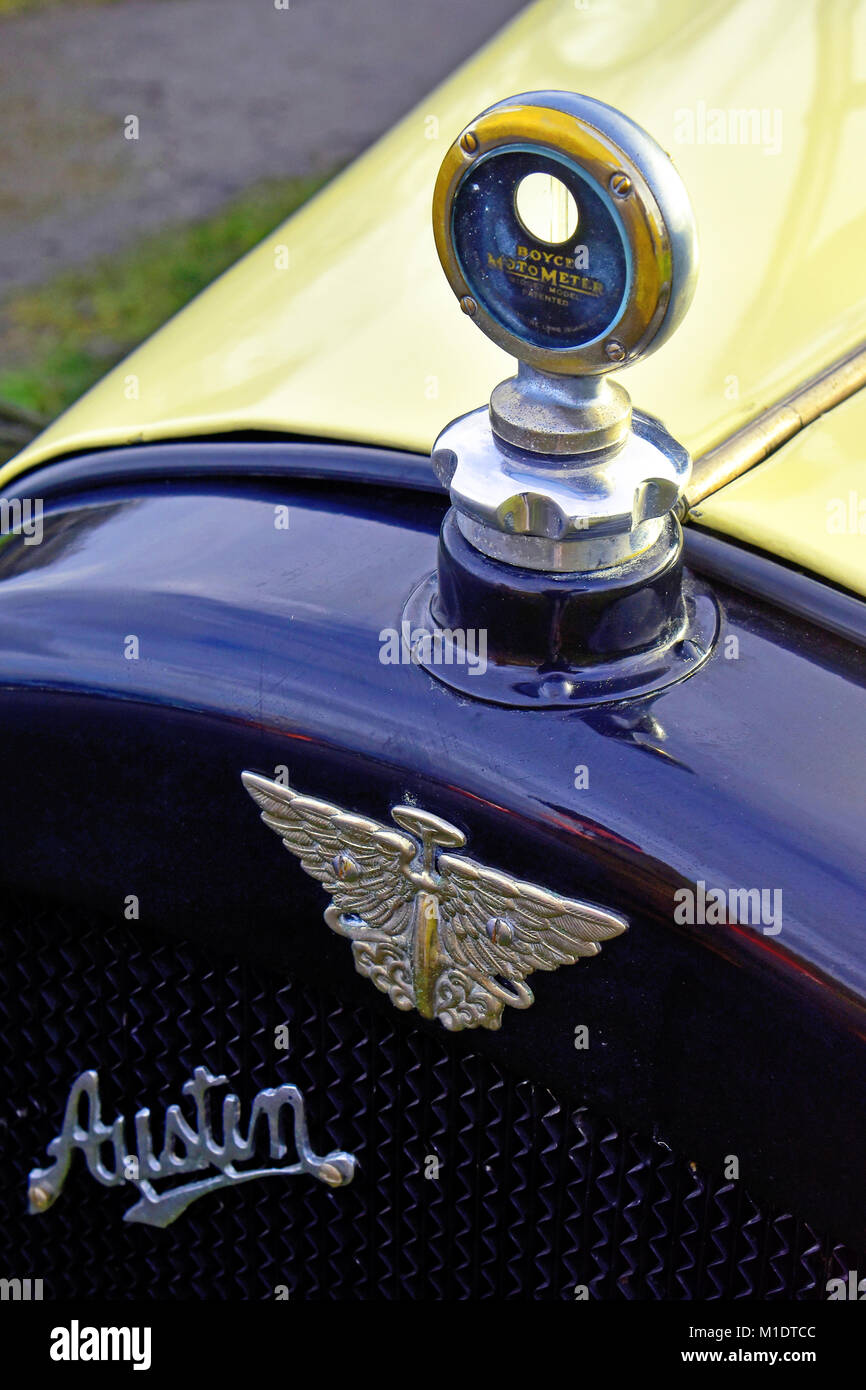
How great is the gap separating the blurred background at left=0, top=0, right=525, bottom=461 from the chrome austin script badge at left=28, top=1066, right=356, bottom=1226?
2.90 m

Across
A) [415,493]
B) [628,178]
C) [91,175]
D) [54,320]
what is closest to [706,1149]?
[415,493]

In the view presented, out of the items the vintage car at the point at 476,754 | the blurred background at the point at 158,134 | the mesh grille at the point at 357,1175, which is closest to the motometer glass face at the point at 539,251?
the vintage car at the point at 476,754

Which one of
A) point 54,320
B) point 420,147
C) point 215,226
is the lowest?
point 420,147

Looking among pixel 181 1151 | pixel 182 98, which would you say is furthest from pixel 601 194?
pixel 182 98

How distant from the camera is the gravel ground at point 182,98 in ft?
17.7

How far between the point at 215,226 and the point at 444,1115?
14.4 ft

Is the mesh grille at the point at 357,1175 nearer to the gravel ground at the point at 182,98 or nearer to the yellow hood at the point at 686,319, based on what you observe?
the yellow hood at the point at 686,319

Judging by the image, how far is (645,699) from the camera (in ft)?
3.68

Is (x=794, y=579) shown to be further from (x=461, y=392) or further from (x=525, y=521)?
(x=461, y=392)
